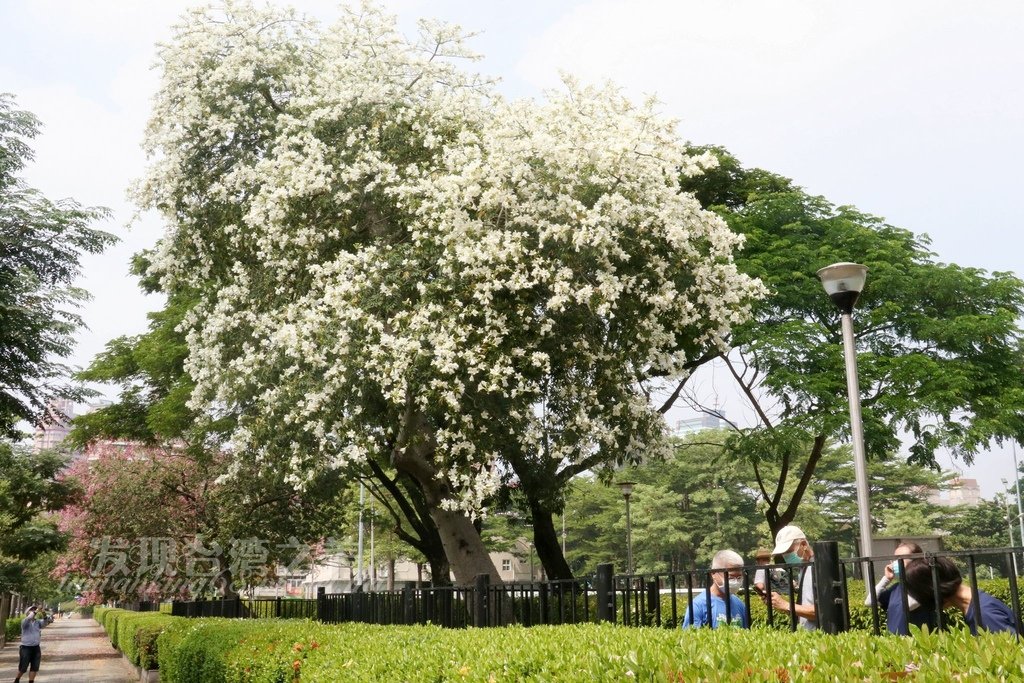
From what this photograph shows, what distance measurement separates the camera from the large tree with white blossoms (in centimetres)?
1293

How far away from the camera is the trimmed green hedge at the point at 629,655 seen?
123 inches

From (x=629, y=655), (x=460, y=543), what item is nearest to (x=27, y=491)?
(x=460, y=543)

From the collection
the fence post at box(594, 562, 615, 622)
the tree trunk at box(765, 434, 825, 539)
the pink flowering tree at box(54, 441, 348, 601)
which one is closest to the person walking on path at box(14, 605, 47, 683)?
the pink flowering tree at box(54, 441, 348, 601)

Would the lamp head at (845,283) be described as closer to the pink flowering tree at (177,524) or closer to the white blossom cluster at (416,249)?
the white blossom cluster at (416,249)

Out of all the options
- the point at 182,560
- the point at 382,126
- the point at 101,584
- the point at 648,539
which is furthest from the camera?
the point at 648,539

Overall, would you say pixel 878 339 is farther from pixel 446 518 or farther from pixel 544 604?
pixel 544 604

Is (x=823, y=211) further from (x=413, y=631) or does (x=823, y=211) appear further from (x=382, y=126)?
(x=413, y=631)

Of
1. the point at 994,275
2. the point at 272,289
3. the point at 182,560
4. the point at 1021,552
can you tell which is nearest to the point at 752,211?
the point at 994,275

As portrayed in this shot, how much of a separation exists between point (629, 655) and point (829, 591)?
1.46 metres

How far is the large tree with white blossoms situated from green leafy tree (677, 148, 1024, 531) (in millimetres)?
3547

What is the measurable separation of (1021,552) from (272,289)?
44.0 ft

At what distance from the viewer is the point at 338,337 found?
1352cm

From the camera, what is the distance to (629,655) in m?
3.90

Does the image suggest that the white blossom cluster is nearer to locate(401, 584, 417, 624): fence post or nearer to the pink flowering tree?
locate(401, 584, 417, 624): fence post
